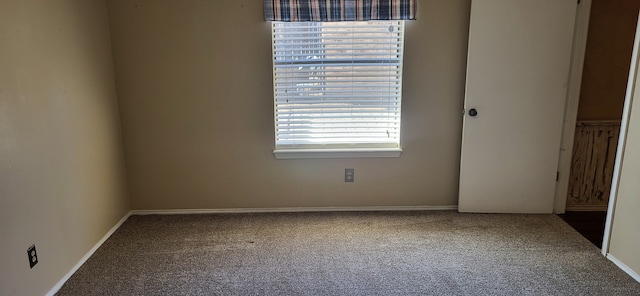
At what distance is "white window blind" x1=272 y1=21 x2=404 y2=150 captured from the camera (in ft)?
9.55

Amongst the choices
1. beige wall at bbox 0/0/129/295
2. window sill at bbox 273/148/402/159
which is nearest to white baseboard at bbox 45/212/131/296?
beige wall at bbox 0/0/129/295

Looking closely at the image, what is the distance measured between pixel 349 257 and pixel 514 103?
167cm

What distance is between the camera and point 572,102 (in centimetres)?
295

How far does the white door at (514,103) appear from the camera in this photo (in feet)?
9.14

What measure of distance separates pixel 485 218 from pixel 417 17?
5.28ft

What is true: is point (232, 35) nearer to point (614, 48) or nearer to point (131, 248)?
point (131, 248)

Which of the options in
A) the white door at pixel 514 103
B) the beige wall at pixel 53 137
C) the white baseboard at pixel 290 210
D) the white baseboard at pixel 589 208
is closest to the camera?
the beige wall at pixel 53 137

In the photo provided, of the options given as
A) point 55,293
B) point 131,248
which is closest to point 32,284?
point 55,293

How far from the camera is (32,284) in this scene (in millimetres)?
1989

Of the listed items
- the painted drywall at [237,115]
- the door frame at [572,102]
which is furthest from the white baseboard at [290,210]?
the door frame at [572,102]

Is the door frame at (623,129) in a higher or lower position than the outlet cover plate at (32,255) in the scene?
higher

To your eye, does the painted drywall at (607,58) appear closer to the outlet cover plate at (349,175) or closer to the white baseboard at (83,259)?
the outlet cover plate at (349,175)

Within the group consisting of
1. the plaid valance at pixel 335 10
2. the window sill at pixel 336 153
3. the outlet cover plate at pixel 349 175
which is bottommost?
the outlet cover plate at pixel 349 175

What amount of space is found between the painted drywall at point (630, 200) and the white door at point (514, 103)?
0.72 m
